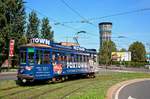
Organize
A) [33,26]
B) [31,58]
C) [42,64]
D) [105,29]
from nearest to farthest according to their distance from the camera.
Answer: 1. [31,58]
2. [42,64]
3. [33,26]
4. [105,29]

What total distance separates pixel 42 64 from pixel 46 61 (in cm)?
67

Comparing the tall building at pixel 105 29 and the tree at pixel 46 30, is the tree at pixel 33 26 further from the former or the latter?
the tall building at pixel 105 29

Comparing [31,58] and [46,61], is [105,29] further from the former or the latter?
[31,58]

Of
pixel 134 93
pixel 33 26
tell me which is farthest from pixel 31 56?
pixel 33 26

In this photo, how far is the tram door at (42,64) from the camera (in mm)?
26219

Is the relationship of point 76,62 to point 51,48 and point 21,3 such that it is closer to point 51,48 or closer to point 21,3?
point 51,48

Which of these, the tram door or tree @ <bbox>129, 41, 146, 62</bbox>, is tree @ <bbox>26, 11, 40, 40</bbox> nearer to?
the tram door

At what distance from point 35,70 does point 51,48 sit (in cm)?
290

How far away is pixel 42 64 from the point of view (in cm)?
2692

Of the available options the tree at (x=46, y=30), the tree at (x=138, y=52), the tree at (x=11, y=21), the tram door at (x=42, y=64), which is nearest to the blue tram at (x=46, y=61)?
the tram door at (x=42, y=64)

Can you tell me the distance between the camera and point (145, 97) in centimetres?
2014

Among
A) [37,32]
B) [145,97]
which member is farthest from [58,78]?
[37,32]

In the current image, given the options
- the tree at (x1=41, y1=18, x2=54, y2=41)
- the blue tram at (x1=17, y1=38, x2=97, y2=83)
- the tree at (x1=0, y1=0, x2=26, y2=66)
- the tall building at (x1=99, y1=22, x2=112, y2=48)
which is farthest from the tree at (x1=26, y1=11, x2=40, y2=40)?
the tall building at (x1=99, y1=22, x2=112, y2=48)

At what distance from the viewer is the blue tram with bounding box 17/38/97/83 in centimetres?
2602
